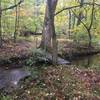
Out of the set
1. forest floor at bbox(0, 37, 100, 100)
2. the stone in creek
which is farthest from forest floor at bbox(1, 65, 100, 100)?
the stone in creek

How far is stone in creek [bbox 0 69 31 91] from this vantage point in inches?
348

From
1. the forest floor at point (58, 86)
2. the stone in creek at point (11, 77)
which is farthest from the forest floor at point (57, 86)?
the stone in creek at point (11, 77)

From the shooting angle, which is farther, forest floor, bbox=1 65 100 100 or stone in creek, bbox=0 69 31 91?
stone in creek, bbox=0 69 31 91

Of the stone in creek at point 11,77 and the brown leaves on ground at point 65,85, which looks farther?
the stone in creek at point 11,77

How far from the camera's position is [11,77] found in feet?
32.8

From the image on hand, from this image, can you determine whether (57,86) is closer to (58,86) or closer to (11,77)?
(58,86)

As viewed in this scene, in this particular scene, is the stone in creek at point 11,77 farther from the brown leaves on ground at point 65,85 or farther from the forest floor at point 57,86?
the brown leaves on ground at point 65,85

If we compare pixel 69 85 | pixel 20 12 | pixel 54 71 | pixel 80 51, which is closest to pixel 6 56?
pixel 54 71

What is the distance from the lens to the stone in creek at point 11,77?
8.84m

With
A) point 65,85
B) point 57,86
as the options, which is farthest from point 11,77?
point 65,85

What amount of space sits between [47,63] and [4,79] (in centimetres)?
339

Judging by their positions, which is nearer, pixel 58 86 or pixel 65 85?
pixel 58 86

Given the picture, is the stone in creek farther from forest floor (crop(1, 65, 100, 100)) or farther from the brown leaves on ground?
the brown leaves on ground

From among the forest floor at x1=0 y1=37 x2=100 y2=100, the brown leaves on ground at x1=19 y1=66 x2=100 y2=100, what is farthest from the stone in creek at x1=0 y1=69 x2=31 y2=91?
the brown leaves on ground at x1=19 y1=66 x2=100 y2=100
